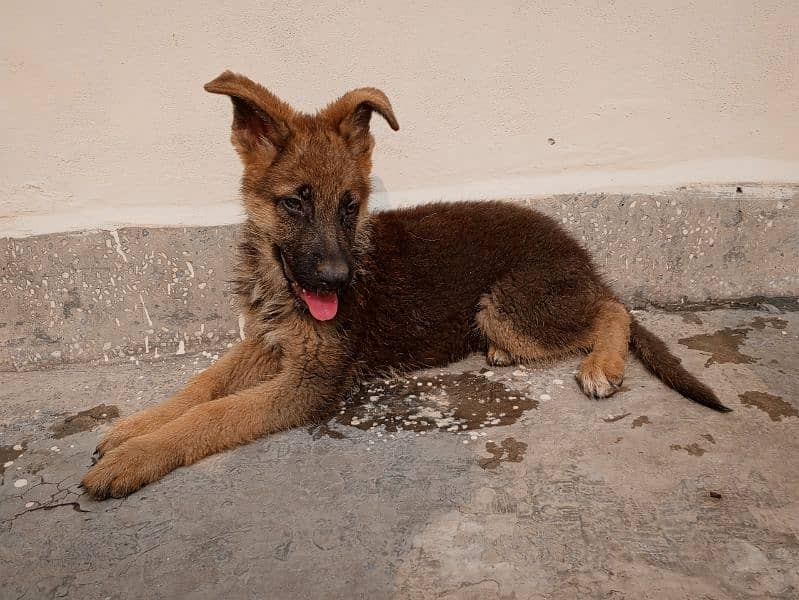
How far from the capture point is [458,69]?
4.31m

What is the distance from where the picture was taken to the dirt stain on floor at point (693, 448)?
2887 mm

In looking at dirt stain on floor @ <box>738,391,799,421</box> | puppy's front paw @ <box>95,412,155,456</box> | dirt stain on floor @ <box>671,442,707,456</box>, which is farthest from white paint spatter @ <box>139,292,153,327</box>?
dirt stain on floor @ <box>738,391,799,421</box>

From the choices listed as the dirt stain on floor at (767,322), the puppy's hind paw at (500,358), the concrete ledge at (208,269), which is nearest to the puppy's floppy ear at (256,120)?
the concrete ledge at (208,269)

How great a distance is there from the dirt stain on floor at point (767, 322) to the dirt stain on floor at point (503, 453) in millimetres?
2257

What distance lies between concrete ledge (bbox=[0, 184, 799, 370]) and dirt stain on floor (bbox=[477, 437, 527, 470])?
6.72ft

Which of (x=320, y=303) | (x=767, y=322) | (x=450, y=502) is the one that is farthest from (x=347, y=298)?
(x=767, y=322)

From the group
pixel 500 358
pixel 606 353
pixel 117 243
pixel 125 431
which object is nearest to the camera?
pixel 125 431

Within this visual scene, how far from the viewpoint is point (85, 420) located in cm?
355

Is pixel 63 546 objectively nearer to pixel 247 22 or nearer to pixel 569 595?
pixel 569 595

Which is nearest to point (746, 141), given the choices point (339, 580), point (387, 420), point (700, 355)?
point (700, 355)

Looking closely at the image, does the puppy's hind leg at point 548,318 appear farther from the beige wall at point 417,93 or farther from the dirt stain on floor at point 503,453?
the beige wall at point 417,93

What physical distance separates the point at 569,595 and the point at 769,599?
2.20 ft

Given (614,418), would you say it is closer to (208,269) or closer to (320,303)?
(320,303)

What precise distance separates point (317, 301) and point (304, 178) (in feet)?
2.17
